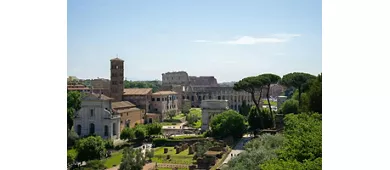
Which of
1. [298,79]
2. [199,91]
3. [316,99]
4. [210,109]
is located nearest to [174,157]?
[316,99]

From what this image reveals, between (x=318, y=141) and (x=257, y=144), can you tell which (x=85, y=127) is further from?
(x=318, y=141)

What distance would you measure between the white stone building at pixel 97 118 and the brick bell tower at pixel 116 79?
4336 mm

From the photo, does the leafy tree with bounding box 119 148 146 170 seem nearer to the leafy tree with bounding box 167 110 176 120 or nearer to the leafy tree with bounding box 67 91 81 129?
the leafy tree with bounding box 67 91 81 129

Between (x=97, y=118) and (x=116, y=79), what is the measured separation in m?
5.21

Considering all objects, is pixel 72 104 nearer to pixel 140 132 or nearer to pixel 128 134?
pixel 128 134

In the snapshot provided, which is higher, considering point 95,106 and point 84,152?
point 95,106

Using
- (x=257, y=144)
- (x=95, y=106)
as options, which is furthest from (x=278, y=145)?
(x=95, y=106)

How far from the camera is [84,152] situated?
13.7 m

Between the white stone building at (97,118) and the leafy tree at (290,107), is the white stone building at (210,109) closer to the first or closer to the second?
the leafy tree at (290,107)

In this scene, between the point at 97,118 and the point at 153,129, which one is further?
the point at 97,118

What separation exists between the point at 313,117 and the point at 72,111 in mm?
13164

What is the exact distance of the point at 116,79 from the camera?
24.5m

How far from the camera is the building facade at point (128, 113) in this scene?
21.0m

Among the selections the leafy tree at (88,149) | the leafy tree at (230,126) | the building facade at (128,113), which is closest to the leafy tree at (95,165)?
the leafy tree at (88,149)
